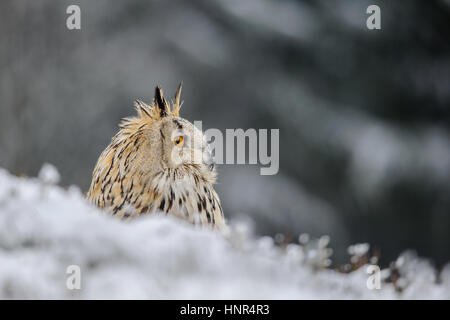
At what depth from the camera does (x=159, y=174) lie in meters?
2.79

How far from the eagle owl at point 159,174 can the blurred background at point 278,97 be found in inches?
155

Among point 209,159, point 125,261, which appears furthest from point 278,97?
point 125,261

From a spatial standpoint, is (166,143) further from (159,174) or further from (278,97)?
(278,97)

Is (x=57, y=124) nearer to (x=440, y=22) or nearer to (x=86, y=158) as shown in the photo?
(x=86, y=158)

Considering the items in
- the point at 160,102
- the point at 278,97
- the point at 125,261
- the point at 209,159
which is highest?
the point at 278,97

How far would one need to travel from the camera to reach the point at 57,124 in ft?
26.4

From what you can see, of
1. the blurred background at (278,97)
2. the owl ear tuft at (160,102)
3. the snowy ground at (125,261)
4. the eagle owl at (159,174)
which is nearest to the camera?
the snowy ground at (125,261)

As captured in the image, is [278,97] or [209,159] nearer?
[209,159]

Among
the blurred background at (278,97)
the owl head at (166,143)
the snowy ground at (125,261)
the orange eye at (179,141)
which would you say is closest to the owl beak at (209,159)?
the owl head at (166,143)

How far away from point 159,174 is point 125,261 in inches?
29.5

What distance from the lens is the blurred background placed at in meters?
7.09

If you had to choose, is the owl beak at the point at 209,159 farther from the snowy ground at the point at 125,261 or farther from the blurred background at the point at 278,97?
the blurred background at the point at 278,97

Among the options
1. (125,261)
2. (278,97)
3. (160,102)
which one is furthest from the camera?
(278,97)

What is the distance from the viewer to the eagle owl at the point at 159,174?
108 inches
